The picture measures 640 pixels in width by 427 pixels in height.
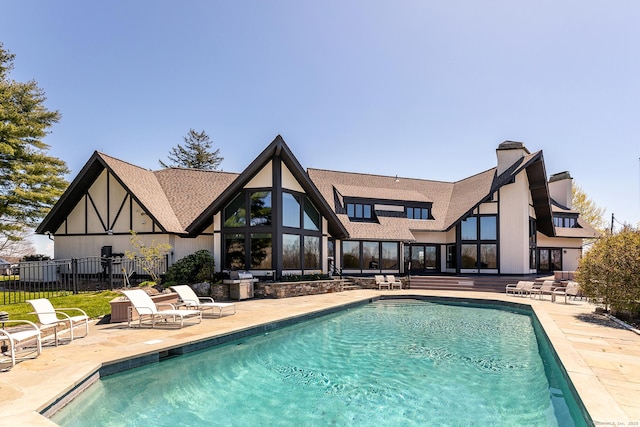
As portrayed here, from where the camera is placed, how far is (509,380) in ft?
23.9

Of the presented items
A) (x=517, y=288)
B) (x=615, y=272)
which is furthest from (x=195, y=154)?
(x=615, y=272)

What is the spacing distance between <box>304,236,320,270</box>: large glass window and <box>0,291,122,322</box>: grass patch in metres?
9.01

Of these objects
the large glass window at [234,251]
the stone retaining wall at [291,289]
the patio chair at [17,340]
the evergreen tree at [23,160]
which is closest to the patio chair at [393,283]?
the stone retaining wall at [291,289]

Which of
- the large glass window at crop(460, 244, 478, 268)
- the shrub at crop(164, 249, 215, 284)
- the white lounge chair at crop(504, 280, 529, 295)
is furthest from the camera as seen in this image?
the large glass window at crop(460, 244, 478, 268)

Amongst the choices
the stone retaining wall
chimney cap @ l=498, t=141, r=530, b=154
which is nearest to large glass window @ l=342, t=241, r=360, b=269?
the stone retaining wall

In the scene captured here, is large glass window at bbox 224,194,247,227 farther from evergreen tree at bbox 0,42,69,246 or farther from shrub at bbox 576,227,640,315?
evergreen tree at bbox 0,42,69,246

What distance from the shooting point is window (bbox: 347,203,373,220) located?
84.3ft

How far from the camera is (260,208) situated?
1805 centimetres

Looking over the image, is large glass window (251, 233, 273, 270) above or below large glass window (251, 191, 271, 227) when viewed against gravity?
below

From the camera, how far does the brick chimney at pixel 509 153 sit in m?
24.5

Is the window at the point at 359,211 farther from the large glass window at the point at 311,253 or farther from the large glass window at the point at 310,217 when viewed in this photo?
the large glass window at the point at 311,253

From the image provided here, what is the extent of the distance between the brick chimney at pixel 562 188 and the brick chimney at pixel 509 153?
9194mm

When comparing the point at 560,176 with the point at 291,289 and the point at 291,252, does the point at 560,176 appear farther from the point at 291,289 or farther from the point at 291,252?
the point at 291,289

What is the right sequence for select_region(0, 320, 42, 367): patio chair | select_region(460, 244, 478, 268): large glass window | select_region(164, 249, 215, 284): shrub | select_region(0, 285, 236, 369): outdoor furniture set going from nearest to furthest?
select_region(0, 320, 42, 367): patio chair < select_region(0, 285, 236, 369): outdoor furniture set < select_region(164, 249, 215, 284): shrub < select_region(460, 244, 478, 268): large glass window
